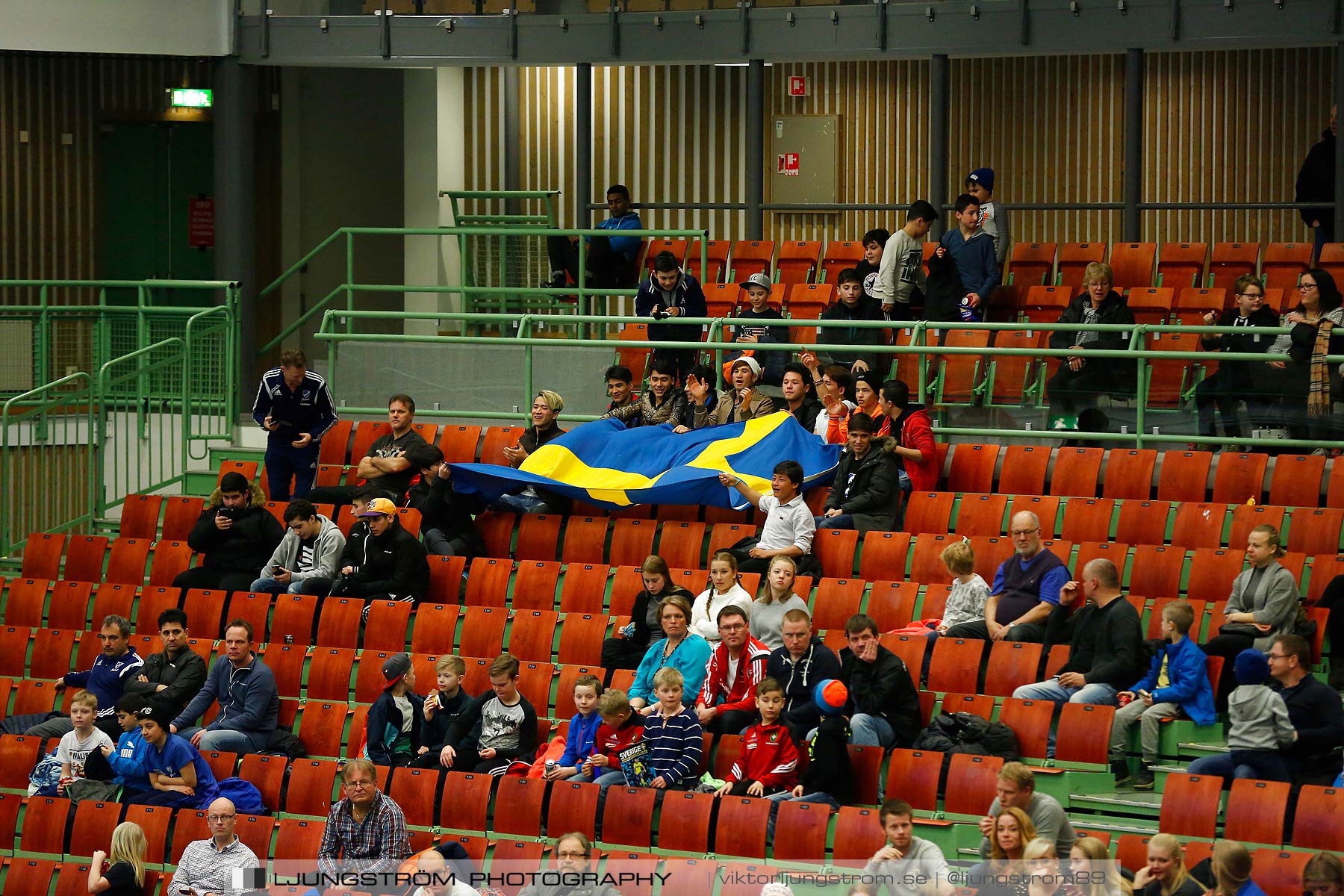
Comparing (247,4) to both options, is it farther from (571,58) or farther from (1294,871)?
(1294,871)

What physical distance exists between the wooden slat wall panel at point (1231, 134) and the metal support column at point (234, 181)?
8.54 metres

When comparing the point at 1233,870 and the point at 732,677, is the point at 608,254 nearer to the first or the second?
the point at 732,677

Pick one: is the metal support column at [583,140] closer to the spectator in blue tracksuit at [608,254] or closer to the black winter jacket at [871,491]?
the spectator in blue tracksuit at [608,254]

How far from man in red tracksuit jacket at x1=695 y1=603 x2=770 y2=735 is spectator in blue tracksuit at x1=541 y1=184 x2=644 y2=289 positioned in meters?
6.25

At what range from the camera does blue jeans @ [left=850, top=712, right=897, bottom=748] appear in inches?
311

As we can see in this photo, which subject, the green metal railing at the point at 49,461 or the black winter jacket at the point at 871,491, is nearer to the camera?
the black winter jacket at the point at 871,491

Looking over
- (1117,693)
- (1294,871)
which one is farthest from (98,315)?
(1294,871)

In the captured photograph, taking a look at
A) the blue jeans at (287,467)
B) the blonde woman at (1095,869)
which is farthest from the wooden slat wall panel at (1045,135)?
the blonde woman at (1095,869)

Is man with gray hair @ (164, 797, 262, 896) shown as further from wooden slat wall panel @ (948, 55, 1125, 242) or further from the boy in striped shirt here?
wooden slat wall panel @ (948, 55, 1125, 242)

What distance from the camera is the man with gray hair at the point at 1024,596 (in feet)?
28.0

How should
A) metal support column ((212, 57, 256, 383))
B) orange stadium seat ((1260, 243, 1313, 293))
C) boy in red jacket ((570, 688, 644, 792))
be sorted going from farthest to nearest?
1. metal support column ((212, 57, 256, 383))
2. orange stadium seat ((1260, 243, 1313, 293))
3. boy in red jacket ((570, 688, 644, 792))

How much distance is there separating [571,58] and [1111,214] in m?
5.72

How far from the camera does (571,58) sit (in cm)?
1466

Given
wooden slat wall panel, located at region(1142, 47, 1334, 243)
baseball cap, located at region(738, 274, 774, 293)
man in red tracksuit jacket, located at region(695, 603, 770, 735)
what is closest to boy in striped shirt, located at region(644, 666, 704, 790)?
man in red tracksuit jacket, located at region(695, 603, 770, 735)
